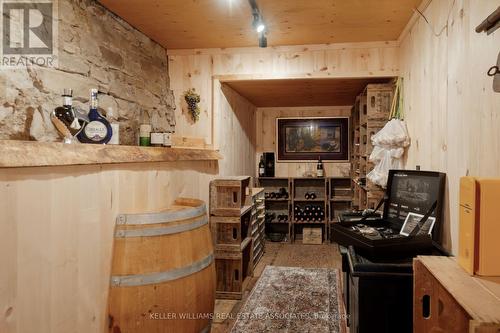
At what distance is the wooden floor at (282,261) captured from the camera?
3170mm

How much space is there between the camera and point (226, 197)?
359 cm

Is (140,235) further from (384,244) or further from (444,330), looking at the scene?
(444,330)

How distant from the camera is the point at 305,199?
6285mm

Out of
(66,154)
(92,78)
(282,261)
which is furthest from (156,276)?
(282,261)

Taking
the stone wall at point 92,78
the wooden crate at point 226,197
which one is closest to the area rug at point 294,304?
the wooden crate at point 226,197

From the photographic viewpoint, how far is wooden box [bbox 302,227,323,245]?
238 inches

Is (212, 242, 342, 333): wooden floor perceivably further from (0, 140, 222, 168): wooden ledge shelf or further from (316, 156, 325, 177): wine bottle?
(0, 140, 222, 168): wooden ledge shelf

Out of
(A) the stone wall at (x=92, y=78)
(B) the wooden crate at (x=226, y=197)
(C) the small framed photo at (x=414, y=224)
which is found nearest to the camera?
(A) the stone wall at (x=92, y=78)

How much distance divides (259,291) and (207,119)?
181 cm

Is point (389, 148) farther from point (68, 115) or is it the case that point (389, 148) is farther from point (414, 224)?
point (68, 115)

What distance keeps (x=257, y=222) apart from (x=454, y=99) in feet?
10.3

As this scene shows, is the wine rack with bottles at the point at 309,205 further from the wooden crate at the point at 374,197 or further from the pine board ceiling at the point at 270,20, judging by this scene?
the pine board ceiling at the point at 270,20

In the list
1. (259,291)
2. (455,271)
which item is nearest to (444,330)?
(455,271)

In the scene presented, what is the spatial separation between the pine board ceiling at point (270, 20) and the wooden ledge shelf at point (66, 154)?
4.17ft
